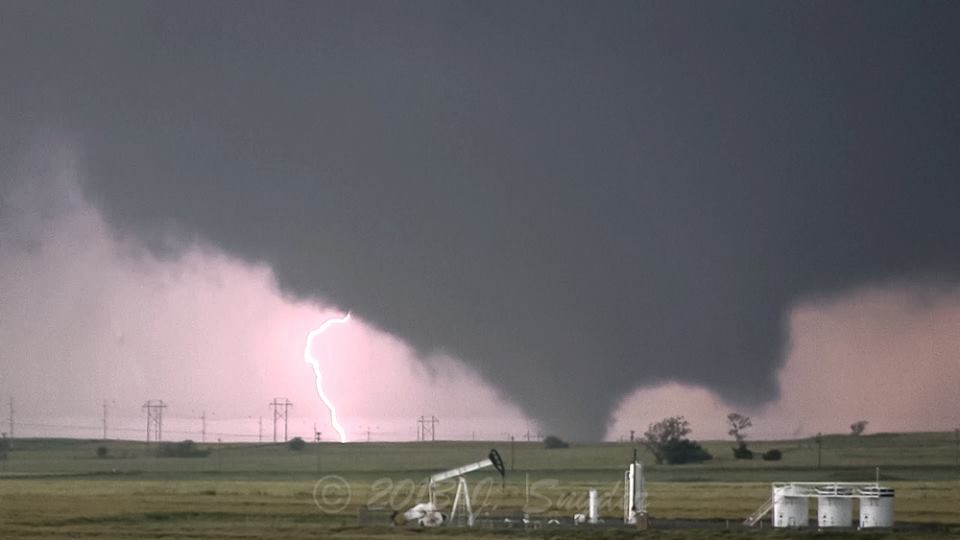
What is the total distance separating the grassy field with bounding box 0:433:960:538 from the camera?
233 feet

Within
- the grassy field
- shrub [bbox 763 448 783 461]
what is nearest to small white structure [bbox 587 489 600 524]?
the grassy field

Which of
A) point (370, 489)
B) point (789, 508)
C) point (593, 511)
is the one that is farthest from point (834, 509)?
point (370, 489)

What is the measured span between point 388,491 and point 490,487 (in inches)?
416

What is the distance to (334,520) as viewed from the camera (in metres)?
75.1

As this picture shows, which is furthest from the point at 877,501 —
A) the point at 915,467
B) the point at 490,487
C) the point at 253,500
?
the point at 915,467

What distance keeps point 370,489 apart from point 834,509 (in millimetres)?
50624

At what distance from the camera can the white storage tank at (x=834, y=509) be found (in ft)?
222

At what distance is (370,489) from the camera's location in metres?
112

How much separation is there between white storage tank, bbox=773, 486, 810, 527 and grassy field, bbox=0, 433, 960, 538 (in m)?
2.60

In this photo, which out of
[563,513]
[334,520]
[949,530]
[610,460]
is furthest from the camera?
[610,460]

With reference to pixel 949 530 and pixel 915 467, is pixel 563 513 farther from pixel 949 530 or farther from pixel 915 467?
pixel 915 467

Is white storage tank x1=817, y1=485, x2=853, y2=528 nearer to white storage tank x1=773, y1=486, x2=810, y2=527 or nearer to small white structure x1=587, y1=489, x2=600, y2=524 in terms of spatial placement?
white storage tank x1=773, y1=486, x2=810, y2=527

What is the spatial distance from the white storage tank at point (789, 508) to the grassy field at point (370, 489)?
2604mm

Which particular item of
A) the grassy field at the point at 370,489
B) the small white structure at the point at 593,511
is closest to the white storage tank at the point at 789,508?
the grassy field at the point at 370,489
